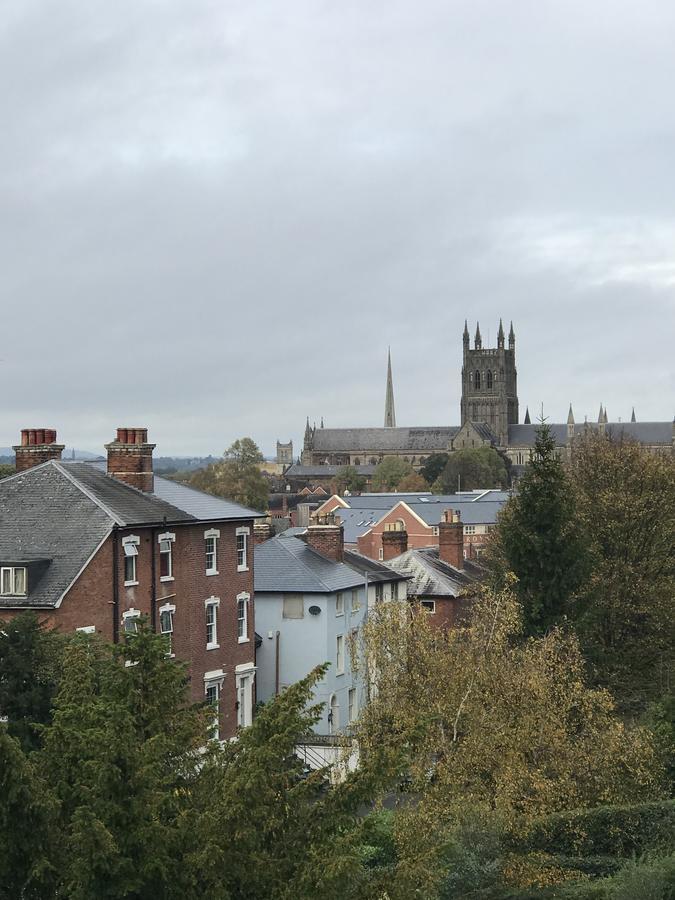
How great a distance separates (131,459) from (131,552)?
5.64 m

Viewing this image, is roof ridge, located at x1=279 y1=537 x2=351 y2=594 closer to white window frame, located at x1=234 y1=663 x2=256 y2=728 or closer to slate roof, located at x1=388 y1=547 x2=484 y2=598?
white window frame, located at x1=234 y1=663 x2=256 y2=728

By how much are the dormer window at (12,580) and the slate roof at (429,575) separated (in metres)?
26.6

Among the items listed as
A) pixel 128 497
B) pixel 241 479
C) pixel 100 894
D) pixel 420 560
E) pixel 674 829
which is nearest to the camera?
pixel 100 894

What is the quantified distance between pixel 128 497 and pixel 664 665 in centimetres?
2303

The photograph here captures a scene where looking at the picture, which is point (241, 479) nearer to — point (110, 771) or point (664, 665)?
point (664, 665)

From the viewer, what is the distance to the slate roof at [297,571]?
163 feet

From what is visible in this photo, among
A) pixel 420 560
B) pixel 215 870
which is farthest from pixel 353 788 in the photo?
pixel 420 560

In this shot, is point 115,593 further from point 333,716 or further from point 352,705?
point 352,705

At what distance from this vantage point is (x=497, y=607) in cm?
3038

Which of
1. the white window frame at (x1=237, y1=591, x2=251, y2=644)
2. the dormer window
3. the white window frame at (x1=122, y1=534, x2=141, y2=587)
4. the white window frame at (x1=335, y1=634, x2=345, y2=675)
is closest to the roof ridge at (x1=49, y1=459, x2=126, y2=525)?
the white window frame at (x1=122, y1=534, x2=141, y2=587)

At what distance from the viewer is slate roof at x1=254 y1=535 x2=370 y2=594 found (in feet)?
163

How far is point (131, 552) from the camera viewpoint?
3825 cm

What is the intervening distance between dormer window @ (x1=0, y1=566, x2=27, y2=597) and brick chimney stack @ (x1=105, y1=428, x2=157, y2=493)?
7784 mm

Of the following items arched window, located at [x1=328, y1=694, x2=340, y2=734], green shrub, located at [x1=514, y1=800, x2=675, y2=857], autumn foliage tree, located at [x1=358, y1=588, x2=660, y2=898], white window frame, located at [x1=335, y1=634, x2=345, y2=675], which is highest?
autumn foliage tree, located at [x1=358, y1=588, x2=660, y2=898]
